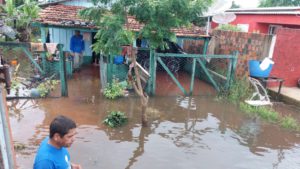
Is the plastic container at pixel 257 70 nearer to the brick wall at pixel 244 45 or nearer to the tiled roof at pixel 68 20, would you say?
the brick wall at pixel 244 45

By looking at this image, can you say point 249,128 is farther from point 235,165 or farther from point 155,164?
point 155,164

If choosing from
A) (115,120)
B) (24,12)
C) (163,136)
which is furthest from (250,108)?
(24,12)

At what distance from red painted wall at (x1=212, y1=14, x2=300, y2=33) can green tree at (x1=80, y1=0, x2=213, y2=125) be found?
28.9ft

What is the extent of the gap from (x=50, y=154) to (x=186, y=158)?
3.38 m

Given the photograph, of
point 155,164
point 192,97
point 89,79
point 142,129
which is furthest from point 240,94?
point 89,79

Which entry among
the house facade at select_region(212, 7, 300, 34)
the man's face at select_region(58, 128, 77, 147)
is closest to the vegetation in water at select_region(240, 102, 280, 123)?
the house facade at select_region(212, 7, 300, 34)

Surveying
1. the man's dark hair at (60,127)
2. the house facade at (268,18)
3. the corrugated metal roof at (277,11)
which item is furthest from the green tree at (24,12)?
the man's dark hair at (60,127)

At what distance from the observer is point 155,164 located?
4754 millimetres

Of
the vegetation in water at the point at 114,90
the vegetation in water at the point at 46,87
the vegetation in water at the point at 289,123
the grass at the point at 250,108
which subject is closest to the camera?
the vegetation in water at the point at 289,123

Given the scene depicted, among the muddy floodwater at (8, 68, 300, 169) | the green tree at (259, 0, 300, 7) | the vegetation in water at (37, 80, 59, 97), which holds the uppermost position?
the green tree at (259, 0, 300, 7)

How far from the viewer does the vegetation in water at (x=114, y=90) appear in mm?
7996

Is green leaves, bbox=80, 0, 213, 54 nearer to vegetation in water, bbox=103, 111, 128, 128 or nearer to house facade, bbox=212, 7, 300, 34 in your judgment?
vegetation in water, bbox=103, 111, 128, 128

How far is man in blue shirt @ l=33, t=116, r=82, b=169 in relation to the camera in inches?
82.0

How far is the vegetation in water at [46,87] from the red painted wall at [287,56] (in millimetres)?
7450
